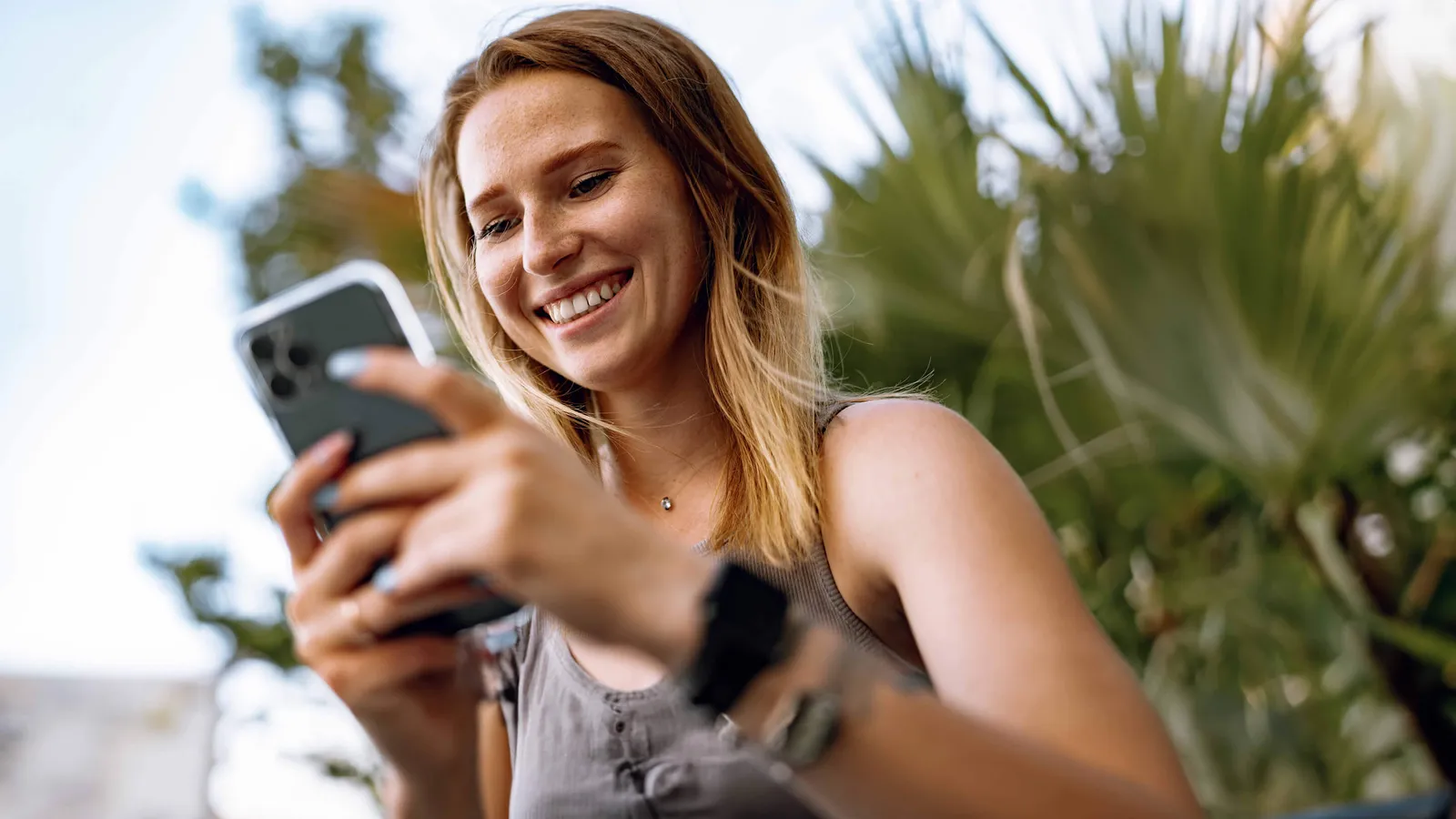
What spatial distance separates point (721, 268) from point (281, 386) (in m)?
0.44

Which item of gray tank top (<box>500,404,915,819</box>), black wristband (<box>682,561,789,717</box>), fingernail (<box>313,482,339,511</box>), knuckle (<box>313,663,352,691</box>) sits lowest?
gray tank top (<box>500,404,915,819</box>)

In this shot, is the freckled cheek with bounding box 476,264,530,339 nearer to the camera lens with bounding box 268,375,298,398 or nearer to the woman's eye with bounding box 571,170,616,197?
the woman's eye with bounding box 571,170,616,197

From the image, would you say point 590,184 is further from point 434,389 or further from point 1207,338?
point 1207,338

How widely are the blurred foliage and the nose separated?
53cm

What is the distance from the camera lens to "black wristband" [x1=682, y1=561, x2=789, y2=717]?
1.34 ft

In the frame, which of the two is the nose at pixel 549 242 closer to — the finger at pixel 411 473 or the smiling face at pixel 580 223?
the smiling face at pixel 580 223

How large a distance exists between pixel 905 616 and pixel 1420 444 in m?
0.98

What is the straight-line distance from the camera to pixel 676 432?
92 cm

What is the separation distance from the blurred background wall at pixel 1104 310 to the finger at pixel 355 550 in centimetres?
63

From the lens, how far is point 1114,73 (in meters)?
1.28

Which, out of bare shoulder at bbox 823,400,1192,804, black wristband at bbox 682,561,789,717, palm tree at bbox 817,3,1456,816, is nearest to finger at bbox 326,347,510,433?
black wristband at bbox 682,561,789,717

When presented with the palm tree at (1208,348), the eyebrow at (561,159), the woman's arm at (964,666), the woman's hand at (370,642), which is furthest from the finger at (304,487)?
the palm tree at (1208,348)

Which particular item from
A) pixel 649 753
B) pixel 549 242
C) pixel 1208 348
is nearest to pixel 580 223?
pixel 549 242

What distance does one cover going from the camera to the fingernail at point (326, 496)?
0.48 metres
